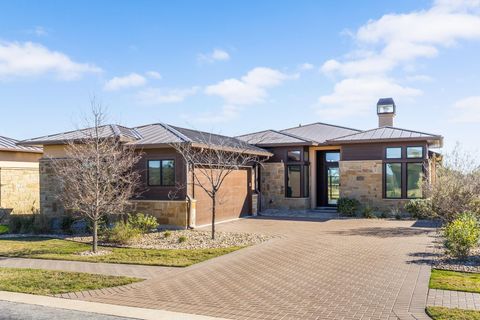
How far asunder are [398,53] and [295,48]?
3.81 m

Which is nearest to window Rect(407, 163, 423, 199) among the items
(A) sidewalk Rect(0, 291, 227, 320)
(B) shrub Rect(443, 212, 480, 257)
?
(B) shrub Rect(443, 212, 480, 257)

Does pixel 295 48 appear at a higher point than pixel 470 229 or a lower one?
higher

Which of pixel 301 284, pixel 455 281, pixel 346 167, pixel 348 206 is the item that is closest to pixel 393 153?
pixel 346 167

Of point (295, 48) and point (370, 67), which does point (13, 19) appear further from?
point (370, 67)

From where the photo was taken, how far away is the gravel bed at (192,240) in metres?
13.4

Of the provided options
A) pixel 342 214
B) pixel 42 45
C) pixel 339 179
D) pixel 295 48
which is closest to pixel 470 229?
pixel 295 48

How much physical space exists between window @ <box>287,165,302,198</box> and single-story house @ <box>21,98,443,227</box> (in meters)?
0.06

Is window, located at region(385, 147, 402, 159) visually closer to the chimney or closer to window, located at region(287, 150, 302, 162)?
window, located at region(287, 150, 302, 162)

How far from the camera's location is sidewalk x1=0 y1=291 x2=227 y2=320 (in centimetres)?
675

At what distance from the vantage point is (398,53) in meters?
15.1

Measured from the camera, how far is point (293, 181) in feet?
78.5

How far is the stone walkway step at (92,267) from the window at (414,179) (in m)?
15.5

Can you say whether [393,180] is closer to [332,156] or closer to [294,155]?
[332,156]

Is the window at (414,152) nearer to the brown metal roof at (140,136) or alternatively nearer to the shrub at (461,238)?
the brown metal roof at (140,136)
